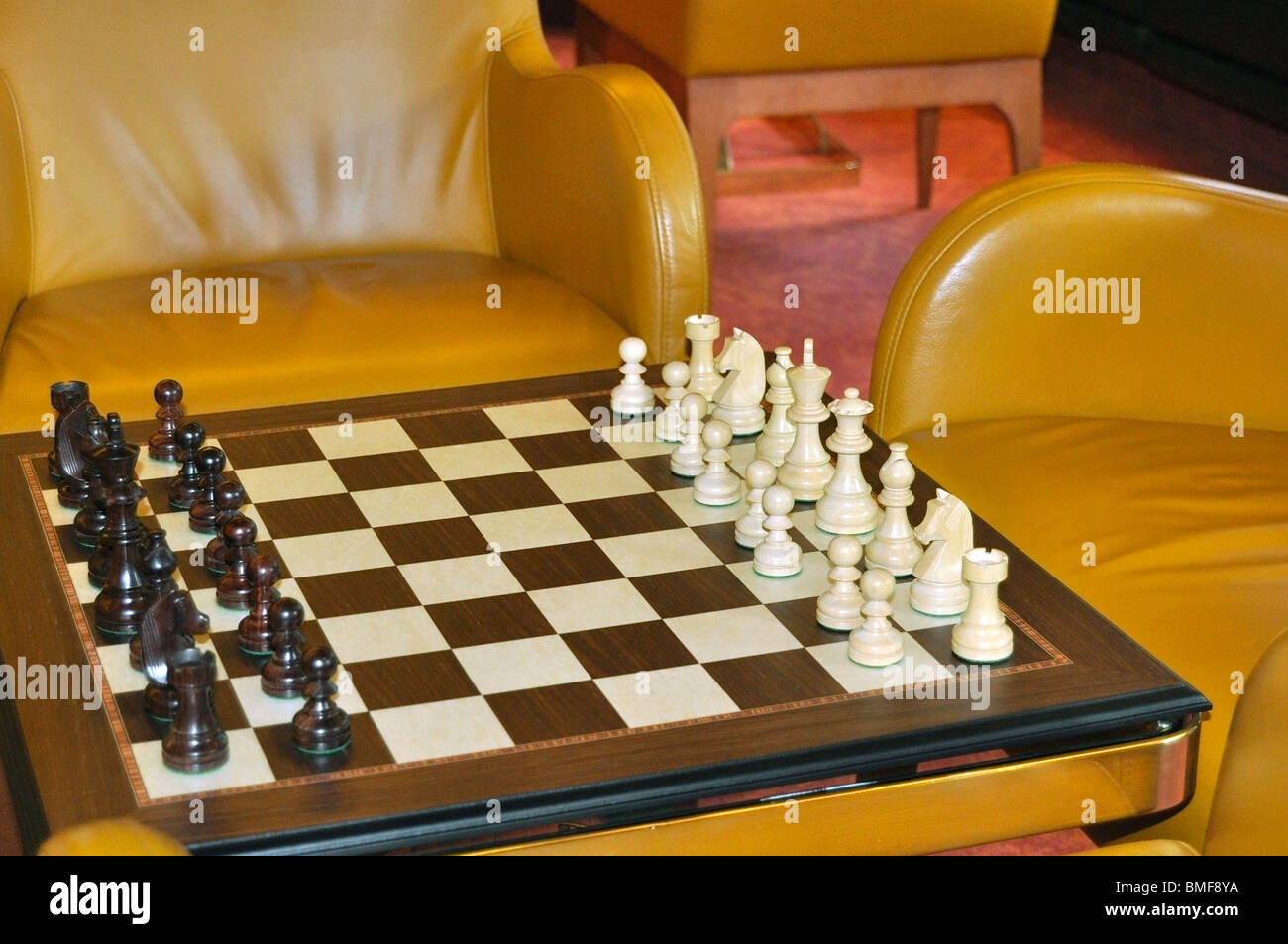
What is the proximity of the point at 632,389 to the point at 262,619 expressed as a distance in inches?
24.2

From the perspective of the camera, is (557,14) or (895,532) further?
(557,14)

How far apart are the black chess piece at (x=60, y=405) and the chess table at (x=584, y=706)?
0.06m

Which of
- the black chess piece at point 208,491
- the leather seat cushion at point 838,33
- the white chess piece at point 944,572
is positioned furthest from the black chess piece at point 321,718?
the leather seat cushion at point 838,33

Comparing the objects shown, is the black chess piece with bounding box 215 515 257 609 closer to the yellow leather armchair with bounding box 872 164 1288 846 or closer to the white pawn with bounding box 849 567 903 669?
the white pawn with bounding box 849 567 903 669

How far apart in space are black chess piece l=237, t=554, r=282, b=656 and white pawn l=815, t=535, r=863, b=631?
0.45 metres

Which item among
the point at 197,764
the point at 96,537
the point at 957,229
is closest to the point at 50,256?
the point at 96,537

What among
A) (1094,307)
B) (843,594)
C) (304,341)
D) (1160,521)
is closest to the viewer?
(843,594)

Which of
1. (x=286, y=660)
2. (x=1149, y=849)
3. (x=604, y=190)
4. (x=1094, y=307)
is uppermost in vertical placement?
(x=604, y=190)

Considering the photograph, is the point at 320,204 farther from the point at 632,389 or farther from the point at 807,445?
the point at 807,445

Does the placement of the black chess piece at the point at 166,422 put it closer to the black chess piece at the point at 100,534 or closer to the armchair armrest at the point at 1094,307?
the black chess piece at the point at 100,534

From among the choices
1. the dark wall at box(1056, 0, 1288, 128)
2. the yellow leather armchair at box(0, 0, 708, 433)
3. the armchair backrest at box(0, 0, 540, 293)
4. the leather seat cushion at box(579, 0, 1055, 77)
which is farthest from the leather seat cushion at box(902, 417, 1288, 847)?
the dark wall at box(1056, 0, 1288, 128)

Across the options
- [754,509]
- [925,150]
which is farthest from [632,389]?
[925,150]

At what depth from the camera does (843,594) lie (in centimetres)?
142

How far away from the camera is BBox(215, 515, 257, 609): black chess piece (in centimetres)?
143
